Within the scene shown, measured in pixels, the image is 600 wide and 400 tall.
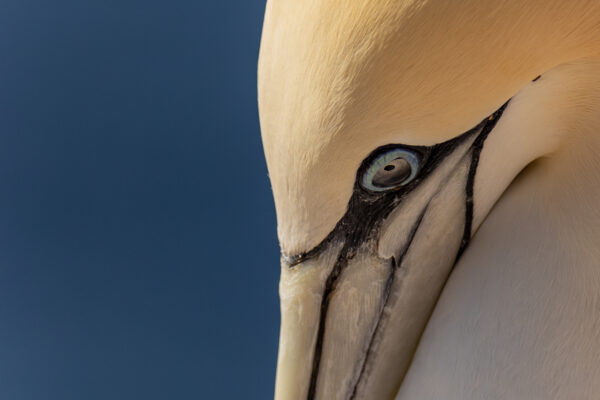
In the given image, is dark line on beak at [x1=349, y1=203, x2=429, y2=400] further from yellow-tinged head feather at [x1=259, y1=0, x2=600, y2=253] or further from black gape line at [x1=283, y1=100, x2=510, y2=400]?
yellow-tinged head feather at [x1=259, y1=0, x2=600, y2=253]

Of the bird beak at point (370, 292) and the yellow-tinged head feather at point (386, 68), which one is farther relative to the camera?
the bird beak at point (370, 292)

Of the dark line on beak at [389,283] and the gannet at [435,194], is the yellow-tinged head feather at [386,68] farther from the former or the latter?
the dark line on beak at [389,283]

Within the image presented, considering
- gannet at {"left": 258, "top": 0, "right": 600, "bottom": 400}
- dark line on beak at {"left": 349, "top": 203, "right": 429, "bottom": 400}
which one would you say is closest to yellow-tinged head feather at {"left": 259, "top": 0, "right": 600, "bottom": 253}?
gannet at {"left": 258, "top": 0, "right": 600, "bottom": 400}

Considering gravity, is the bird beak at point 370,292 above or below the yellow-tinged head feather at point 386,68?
below

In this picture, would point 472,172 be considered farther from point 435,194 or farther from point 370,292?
point 370,292

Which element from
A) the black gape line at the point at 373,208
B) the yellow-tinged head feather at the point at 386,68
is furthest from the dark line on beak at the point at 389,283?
the yellow-tinged head feather at the point at 386,68

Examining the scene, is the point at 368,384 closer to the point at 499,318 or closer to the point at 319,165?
the point at 499,318

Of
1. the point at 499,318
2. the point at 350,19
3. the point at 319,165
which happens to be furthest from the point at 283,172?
the point at 499,318
